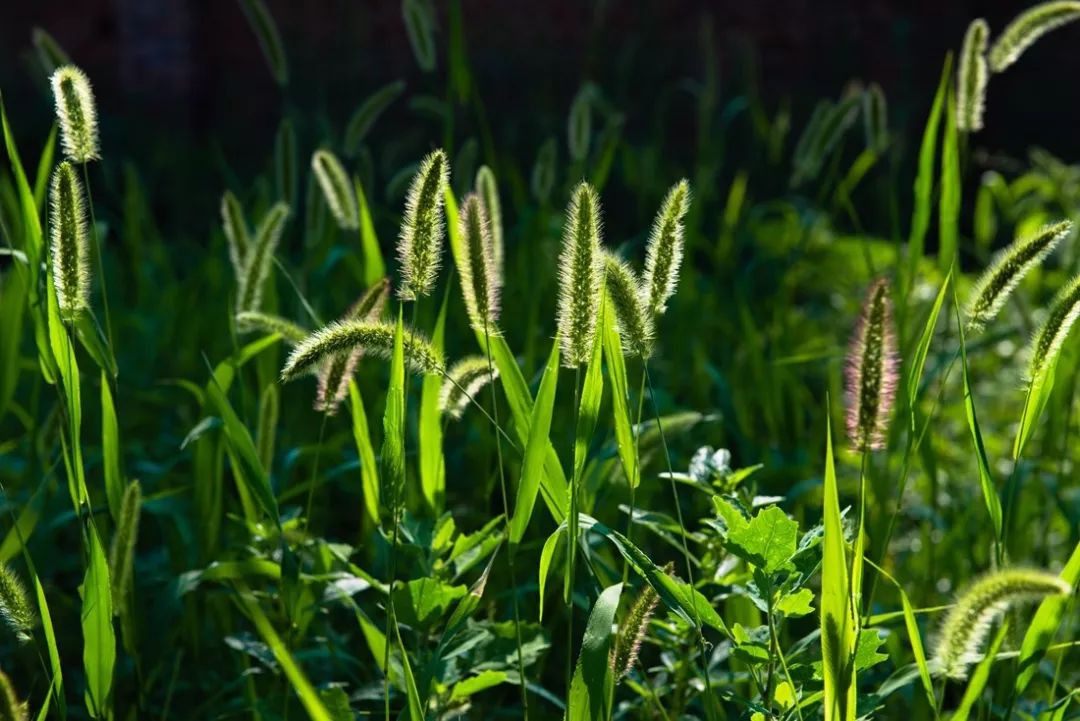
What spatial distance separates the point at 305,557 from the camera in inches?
71.7

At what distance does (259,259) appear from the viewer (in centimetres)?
166

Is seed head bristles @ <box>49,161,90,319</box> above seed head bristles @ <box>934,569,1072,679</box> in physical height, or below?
above

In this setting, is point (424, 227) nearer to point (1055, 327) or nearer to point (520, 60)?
point (1055, 327)

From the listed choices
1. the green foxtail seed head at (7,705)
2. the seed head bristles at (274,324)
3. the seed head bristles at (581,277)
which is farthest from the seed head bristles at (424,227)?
the green foxtail seed head at (7,705)

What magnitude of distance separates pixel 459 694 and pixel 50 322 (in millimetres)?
591

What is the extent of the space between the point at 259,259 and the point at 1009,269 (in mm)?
887

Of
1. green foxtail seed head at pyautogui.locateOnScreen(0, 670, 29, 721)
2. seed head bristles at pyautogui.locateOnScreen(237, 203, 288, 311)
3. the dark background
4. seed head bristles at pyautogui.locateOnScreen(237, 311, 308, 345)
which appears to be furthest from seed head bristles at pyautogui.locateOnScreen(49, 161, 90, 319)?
the dark background

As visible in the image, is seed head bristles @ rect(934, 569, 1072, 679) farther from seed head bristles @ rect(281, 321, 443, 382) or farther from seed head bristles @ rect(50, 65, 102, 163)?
seed head bristles @ rect(50, 65, 102, 163)

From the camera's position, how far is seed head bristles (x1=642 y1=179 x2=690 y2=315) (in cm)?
124

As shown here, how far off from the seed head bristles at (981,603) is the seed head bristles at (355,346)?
54 cm

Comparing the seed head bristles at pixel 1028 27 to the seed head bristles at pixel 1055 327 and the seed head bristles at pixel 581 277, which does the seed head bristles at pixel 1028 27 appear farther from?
the seed head bristles at pixel 581 277

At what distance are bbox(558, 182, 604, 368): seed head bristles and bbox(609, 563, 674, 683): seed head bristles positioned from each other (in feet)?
0.76

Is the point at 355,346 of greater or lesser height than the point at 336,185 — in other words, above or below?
below

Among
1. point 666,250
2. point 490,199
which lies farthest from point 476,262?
point 490,199
